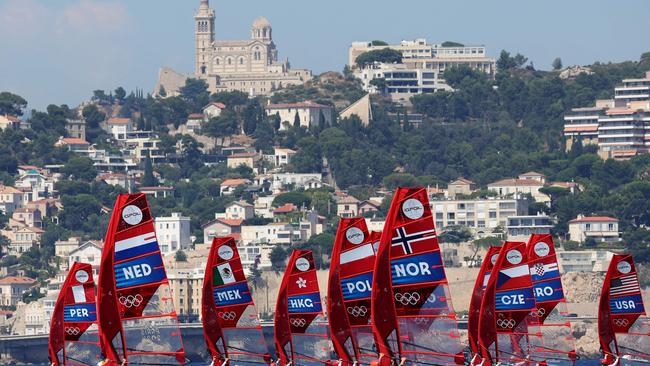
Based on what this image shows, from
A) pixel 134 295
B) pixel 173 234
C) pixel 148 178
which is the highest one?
pixel 134 295

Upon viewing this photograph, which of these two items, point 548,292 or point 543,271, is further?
point 543,271

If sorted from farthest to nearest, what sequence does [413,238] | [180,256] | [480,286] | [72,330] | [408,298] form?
1. [180,256]
2. [480,286]
3. [72,330]
4. [408,298]
5. [413,238]

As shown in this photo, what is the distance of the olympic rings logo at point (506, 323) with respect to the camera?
51000mm

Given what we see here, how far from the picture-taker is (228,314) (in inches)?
2037

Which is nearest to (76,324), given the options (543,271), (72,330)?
(72,330)

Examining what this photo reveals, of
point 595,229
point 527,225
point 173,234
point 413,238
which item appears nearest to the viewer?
point 413,238

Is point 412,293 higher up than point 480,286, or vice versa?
point 412,293

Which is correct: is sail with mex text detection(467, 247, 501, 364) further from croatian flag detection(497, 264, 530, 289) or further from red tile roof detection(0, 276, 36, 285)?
red tile roof detection(0, 276, 36, 285)

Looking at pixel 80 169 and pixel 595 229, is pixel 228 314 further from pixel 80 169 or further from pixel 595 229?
pixel 80 169

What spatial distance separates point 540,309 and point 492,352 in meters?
4.52

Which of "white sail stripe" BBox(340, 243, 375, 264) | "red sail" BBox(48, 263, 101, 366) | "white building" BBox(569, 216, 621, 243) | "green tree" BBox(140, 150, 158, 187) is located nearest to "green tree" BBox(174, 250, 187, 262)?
"white building" BBox(569, 216, 621, 243)

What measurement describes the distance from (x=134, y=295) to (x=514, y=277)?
10.5 meters

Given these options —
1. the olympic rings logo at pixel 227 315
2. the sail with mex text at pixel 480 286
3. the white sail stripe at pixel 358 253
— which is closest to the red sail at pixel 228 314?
the olympic rings logo at pixel 227 315

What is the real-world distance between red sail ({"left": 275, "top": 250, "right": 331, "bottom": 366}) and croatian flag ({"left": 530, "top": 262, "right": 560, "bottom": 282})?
5627mm
